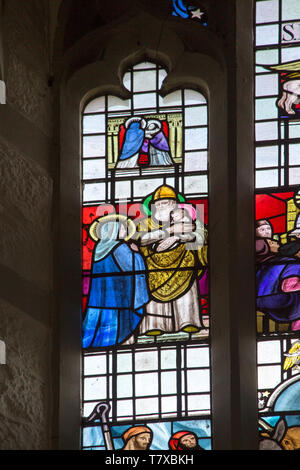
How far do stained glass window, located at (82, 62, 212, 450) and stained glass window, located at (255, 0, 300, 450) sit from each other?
33 centimetres

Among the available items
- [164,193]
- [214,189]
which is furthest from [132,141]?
[214,189]

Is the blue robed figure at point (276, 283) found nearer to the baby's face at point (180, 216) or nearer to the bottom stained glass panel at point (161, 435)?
the baby's face at point (180, 216)

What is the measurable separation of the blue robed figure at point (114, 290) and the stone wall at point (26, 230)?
310mm

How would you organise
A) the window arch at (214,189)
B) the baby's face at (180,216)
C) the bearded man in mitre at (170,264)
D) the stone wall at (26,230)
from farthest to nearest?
the baby's face at (180,216) < the bearded man in mitre at (170,264) < the window arch at (214,189) < the stone wall at (26,230)

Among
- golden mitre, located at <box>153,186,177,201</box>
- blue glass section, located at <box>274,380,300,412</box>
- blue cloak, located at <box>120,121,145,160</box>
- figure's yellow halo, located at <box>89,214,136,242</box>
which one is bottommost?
blue glass section, located at <box>274,380,300,412</box>

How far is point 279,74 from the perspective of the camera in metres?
12.8

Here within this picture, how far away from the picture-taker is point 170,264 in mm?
12508

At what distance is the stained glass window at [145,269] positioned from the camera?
12.1m

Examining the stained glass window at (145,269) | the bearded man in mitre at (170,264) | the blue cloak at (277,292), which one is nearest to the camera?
the stained glass window at (145,269)

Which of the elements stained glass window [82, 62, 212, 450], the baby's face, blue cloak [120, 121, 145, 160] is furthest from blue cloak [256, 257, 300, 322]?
blue cloak [120, 121, 145, 160]

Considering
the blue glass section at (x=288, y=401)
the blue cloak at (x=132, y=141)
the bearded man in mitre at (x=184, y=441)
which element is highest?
the blue cloak at (x=132, y=141)

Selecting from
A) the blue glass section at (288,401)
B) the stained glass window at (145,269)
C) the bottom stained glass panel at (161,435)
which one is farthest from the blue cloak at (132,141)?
the blue glass section at (288,401)

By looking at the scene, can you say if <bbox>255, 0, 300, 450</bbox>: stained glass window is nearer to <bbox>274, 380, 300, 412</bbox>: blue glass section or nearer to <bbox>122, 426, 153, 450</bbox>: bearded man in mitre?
<bbox>274, 380, 300, 412</bbox>: blue glass section

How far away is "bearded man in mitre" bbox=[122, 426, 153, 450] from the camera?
39.4 ft
